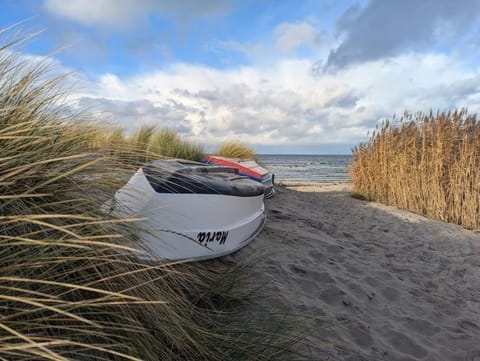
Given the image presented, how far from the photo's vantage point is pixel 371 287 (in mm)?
3594

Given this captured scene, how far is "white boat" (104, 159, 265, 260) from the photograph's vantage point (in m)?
2.60

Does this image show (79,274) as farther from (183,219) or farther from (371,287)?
(371,287)

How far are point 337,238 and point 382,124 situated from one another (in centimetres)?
547

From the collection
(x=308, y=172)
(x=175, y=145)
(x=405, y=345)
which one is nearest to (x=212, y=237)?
(x=405, y=345)

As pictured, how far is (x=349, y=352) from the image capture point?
7.72 feet

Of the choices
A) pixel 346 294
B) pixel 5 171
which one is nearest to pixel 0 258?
pixel 5 171

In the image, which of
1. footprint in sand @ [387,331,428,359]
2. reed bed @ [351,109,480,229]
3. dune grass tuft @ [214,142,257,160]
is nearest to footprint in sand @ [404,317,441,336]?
footprint in sand @ [387,331,428,359]

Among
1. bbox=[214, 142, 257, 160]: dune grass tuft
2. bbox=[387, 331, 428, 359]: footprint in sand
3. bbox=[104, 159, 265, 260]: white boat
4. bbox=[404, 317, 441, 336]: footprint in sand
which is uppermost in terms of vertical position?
bbox=[214, 142, 257, 160]: dune grass tuft

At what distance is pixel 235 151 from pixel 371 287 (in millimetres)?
7113

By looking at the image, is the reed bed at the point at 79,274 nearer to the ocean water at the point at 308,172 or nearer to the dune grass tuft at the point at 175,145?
the dune grass tuft at the point at 175,145

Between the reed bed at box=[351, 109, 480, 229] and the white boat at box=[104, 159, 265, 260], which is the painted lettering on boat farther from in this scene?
the reed bed at box=[351, 109, 480, 229]

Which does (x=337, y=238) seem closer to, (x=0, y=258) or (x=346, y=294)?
(x=346, y=294)

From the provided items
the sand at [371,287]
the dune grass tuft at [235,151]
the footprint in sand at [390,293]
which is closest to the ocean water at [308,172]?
the dune grass tuft at [235,151]

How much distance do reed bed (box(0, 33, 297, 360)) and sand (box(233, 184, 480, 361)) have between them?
21.6 inches
